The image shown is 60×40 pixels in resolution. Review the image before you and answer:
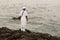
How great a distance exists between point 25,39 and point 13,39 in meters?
1.07

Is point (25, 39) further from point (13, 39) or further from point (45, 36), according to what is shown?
point (45, 36)

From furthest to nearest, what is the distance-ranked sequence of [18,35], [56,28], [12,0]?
[12,0]
[56,28]
[18,35]

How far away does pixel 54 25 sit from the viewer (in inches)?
1005

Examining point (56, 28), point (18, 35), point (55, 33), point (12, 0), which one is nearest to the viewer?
point (18, 35)

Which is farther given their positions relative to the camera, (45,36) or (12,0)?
(12,0)

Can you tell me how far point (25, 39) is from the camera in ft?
48.2

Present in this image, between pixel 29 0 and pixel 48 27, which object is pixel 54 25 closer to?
pixel 48 27

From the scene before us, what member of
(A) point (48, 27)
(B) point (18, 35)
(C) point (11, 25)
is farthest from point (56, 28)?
(B) point (18, 35)

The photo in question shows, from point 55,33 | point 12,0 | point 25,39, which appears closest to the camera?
point 25,39

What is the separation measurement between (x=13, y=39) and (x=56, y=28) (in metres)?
9.80

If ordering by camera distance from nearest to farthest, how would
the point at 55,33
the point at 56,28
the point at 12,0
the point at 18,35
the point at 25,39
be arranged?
the point at 25,39
the point at 18,35
the point at 55,33
the point at 56,28
the point at 12,0

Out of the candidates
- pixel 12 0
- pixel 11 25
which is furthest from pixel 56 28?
pixel 12 0

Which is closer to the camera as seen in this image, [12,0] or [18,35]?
[18,35]

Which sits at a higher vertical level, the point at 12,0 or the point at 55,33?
the point at 12,0
